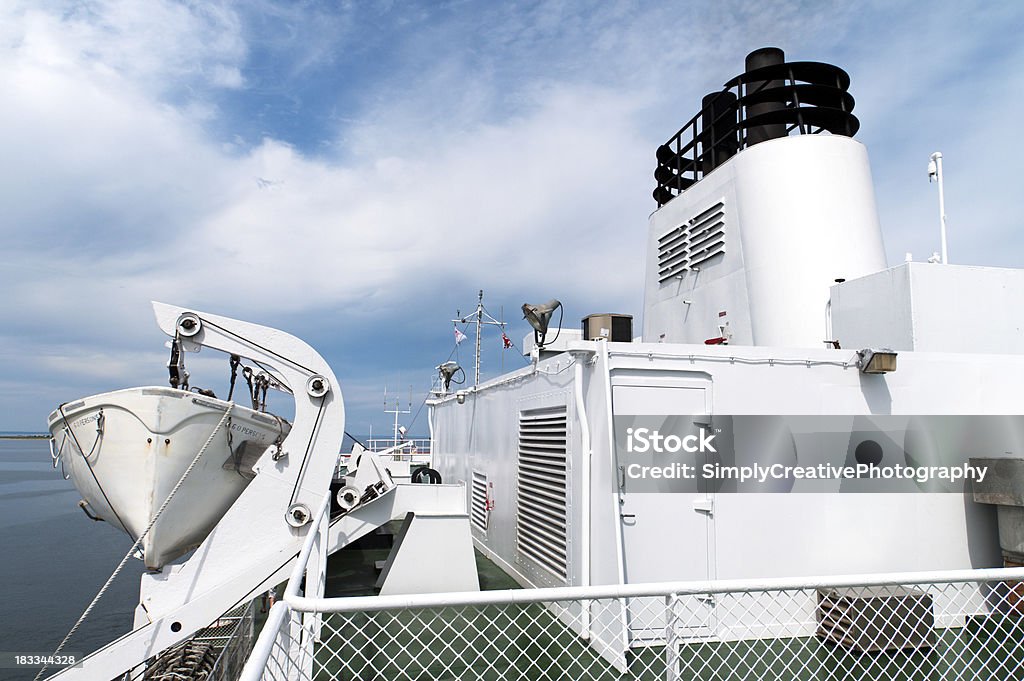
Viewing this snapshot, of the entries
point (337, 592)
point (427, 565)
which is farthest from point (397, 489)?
point (337, 592)

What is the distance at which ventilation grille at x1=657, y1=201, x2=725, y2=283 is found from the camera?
9.08 meters

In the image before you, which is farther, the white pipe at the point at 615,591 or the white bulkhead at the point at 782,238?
the white bulkhead at the point at 782,238

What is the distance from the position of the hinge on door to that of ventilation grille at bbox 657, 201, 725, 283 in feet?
14.2

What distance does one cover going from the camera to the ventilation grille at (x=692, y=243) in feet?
29.8

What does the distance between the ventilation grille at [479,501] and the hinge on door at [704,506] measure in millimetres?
4163

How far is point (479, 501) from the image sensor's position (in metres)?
9.81

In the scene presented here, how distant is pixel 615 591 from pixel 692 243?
7897 mm

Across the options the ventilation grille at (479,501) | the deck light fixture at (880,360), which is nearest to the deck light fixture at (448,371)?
the ventilation grille at (479,501)

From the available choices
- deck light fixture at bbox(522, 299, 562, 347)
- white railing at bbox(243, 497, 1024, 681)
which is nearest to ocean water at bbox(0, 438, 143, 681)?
white railing at bbox(243, 497, 1024, 681)

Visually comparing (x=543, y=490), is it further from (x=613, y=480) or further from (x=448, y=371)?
(x=448, y=371)

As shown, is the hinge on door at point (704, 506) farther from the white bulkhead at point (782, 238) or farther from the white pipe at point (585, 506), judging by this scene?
the white bulkhead at point (782, 238)

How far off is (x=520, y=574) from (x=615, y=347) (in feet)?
10.7

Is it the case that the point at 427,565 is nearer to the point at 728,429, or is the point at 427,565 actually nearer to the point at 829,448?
the point at 728,429

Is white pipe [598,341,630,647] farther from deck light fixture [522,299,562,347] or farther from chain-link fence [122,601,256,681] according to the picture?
chain-link fence [122,601,256,681]
